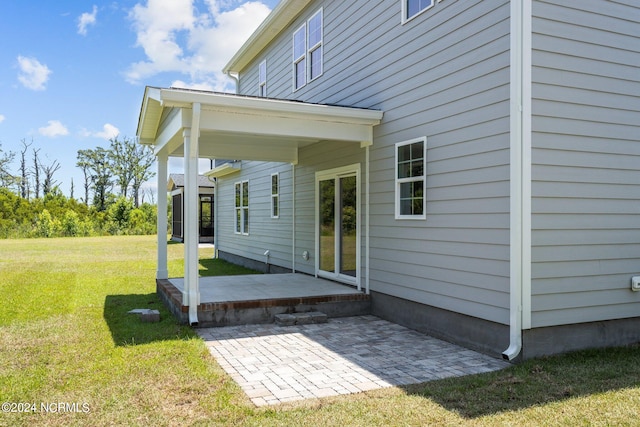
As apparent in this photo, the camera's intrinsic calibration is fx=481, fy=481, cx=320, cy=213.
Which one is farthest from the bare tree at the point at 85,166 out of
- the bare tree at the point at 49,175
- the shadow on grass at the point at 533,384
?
the shadow on grass at the point at 533,384

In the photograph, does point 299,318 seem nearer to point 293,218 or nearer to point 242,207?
point 293,218

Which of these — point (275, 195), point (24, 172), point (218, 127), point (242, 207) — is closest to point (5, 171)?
point (24, 172)

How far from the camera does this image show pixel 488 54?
499 centimetres

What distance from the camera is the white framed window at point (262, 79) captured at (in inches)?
482

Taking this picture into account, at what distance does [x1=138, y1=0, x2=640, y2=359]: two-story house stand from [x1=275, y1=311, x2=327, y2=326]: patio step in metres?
0.93

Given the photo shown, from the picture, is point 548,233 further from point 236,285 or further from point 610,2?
point 236,285

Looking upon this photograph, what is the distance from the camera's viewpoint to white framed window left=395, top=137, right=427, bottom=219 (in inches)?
238

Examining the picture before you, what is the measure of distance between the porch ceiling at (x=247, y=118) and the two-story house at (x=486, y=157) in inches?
0.8

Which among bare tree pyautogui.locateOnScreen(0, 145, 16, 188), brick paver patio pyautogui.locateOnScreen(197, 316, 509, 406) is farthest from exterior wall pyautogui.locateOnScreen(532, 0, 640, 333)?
bare tree pyautogui.locateOnScreen(0, 145, 16, 188)

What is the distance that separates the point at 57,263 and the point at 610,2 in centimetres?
1403

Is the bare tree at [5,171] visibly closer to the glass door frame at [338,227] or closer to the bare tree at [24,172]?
the bare tree at [24,172]

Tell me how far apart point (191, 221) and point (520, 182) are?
3978mm

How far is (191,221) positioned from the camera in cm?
626

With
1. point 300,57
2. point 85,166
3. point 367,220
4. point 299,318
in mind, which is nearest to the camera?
point 299,318
